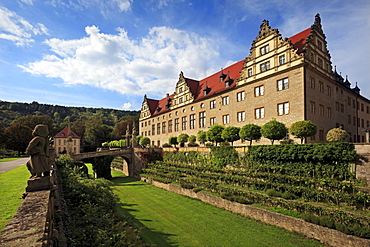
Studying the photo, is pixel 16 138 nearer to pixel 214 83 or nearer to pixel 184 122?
pixel 184 122

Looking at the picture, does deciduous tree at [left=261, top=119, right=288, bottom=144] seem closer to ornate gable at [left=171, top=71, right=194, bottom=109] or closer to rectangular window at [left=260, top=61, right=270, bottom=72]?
rectangular window at [left=260, top=61, right=270, bottom=72]

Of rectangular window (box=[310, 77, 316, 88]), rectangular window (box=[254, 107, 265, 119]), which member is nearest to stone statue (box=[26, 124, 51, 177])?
rectangular window (box=[254, 107, 265, 119])

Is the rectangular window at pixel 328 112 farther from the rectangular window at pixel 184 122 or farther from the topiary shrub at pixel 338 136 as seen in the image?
the rectangular window at pixel 184 122

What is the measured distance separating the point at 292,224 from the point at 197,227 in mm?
6579

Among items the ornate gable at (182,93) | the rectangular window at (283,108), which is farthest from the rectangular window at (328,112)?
the ornate gable at (182,93)

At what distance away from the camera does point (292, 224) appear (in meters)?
13.3

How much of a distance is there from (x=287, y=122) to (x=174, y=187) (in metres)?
16.3

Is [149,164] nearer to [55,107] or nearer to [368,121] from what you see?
[368,121]

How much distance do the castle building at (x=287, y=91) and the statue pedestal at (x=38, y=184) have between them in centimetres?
2393

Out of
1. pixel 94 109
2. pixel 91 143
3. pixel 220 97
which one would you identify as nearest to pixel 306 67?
pixel 220 97

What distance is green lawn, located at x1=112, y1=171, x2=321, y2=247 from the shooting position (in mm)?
12594

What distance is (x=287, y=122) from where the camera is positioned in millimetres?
23859

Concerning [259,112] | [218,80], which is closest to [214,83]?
[218,80]

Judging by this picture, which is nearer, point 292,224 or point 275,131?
point 292,224
